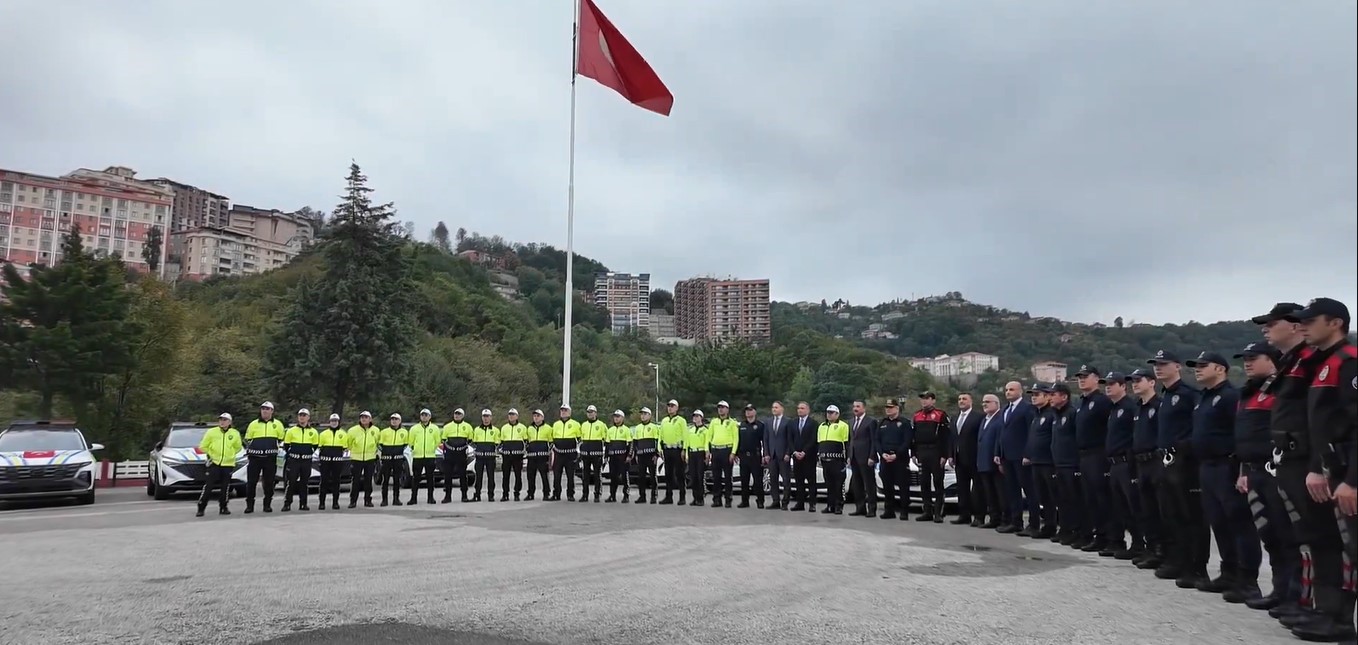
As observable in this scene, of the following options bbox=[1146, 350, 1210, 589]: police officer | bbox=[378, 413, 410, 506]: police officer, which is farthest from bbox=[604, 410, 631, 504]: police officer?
bbox=[1146, 350, 1210, 589]: police officer

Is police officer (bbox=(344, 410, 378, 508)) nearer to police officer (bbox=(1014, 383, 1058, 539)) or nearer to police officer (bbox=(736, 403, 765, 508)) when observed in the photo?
police officer (bbox=(736, 403, 765, 508))

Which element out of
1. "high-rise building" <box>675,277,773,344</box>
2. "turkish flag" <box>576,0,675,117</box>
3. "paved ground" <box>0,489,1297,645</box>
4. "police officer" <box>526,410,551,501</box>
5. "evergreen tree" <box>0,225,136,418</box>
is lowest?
"paved ground" <box>0,489,1297,645</box>

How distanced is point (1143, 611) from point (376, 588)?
5.81m

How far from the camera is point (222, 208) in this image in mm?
162750

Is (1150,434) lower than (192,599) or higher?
higher

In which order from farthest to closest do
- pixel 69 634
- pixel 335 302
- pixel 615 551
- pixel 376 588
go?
pixel 335 302 → pixel 615 551 → pixel 376 588 → pixel 69 634

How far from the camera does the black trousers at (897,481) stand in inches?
538

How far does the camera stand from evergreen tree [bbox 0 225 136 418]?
956 inches

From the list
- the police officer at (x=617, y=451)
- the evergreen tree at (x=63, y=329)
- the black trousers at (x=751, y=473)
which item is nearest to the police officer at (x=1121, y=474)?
the black trousers at (x=751, y=473)

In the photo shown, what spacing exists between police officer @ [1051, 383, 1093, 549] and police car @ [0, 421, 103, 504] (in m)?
16.8

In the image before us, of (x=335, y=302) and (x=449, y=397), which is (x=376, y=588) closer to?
(x=335, y=302)

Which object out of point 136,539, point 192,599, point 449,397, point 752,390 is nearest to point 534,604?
point 192,599

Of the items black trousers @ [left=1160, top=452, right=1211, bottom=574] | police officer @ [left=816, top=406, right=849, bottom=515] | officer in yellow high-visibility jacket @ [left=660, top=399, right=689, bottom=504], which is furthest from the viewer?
officer in yellow high-visibility jacket @ [left=660, top=399, right=689, bottom=504]

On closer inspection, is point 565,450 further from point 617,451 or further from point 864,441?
point 864,441
